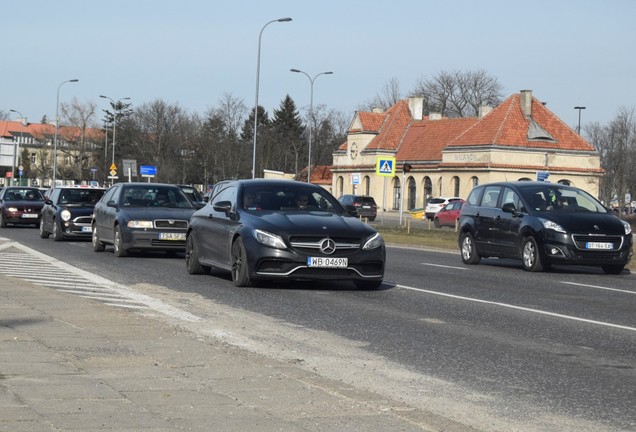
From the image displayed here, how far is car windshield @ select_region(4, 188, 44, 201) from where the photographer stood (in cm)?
4128

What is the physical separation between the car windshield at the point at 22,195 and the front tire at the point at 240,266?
26447 mm

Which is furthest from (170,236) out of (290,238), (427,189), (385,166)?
(427,189)

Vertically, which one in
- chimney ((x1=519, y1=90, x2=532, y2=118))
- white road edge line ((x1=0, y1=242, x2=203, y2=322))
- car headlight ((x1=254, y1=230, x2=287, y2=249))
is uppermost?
chimney ((x1=519, y1=90, x2=532, y2=118))

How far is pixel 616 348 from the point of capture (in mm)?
10648

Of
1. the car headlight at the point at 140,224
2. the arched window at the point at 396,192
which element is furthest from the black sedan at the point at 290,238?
the arched window at the point at 396,192

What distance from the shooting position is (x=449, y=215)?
63062 mm

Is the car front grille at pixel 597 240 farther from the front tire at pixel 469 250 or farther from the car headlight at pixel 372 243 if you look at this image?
the car headlight at pixel 372 243

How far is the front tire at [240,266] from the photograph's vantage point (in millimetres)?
15867

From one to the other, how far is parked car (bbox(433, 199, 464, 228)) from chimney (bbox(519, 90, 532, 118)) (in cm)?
3099

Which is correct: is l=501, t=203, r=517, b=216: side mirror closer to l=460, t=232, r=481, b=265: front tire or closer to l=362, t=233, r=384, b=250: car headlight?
l=460, t=232, r=481, b=265: front tire

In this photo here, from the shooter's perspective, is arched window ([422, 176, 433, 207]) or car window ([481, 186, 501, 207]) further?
arched window ([422, 176, 433, 207])

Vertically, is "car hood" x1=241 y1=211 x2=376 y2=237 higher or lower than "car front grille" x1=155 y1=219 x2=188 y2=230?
higher

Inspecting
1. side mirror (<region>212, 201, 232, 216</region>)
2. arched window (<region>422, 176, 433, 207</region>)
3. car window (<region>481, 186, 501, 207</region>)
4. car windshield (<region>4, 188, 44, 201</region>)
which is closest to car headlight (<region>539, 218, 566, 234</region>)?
car window (<region>481, 186, 501, 207</region>)

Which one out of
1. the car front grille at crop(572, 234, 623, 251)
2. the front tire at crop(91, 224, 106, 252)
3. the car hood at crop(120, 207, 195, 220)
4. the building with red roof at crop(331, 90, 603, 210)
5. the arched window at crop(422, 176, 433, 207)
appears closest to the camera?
the car front grille at crop(572, 234, 623, 251)
